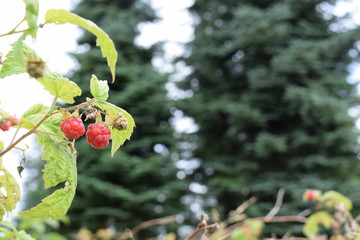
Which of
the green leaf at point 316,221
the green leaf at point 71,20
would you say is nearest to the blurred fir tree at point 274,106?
the green leaf at point 316,221

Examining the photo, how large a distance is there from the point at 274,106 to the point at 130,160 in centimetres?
295

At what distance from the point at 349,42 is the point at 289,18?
117 centimetres

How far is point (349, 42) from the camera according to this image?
7875 millimetres

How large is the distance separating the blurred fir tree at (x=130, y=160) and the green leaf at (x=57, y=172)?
5.90 metres

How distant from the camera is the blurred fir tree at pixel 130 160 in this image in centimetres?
671

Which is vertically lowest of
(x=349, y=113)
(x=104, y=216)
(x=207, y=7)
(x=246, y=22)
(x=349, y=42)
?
(x=104, y=216)

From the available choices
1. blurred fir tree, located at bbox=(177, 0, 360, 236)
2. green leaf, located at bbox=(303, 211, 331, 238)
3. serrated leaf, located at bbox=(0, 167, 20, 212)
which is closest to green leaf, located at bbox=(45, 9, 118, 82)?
serrated leaf, located at bbox=(0, 167, 20, 212)

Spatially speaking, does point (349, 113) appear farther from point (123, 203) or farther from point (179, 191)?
point (123, 203)

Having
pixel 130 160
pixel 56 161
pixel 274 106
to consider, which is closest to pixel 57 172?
pixel 56 161

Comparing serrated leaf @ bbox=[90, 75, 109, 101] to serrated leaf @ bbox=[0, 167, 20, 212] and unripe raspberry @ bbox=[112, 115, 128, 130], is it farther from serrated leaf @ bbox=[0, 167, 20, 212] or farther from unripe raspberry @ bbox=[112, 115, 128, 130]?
serrated leaf @ bbox=[0, 167, 20, 212]

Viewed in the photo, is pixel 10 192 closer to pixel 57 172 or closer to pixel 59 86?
pixel 57 172

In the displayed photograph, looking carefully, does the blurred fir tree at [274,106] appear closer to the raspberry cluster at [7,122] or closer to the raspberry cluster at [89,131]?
→ the raspberry cluster at [89,131]

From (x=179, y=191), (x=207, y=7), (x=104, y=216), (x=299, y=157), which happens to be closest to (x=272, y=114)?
(x=299, y=157)

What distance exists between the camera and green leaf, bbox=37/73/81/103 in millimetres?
672
